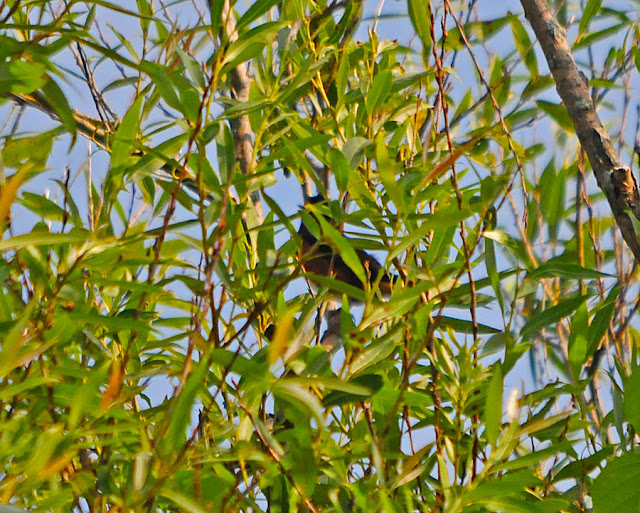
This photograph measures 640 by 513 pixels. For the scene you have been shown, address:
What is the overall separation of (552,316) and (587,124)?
0.22m

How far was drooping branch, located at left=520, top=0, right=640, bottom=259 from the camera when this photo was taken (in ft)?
2.70

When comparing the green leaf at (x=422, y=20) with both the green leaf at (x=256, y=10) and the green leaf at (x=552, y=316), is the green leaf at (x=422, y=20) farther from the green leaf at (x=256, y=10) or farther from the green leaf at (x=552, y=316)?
the green leaf at (x=552, y=316)

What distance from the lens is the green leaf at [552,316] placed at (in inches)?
35.2

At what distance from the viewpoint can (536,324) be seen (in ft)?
2.93

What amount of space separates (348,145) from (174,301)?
338 mm

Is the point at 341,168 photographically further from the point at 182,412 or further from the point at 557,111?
the point at 557,111

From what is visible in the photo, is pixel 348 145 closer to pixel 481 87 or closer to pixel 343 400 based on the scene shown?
pixel 343 400

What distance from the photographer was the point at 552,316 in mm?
896

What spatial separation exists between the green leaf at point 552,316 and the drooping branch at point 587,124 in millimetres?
121

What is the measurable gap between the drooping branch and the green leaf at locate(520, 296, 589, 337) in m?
0.12

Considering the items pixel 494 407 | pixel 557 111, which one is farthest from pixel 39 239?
pixel 557 111

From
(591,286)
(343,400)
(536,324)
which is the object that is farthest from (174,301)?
(591,286)

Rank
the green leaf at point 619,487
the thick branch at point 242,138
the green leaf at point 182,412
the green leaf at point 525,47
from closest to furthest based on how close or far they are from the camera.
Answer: the green leaf at point 182,412 → the green leaf at point 619,487 → the green leaf at point 525,47 → the thick branch at point 242,138

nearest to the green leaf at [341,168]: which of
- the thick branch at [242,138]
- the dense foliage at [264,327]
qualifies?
the dense foliage at [264,327]
